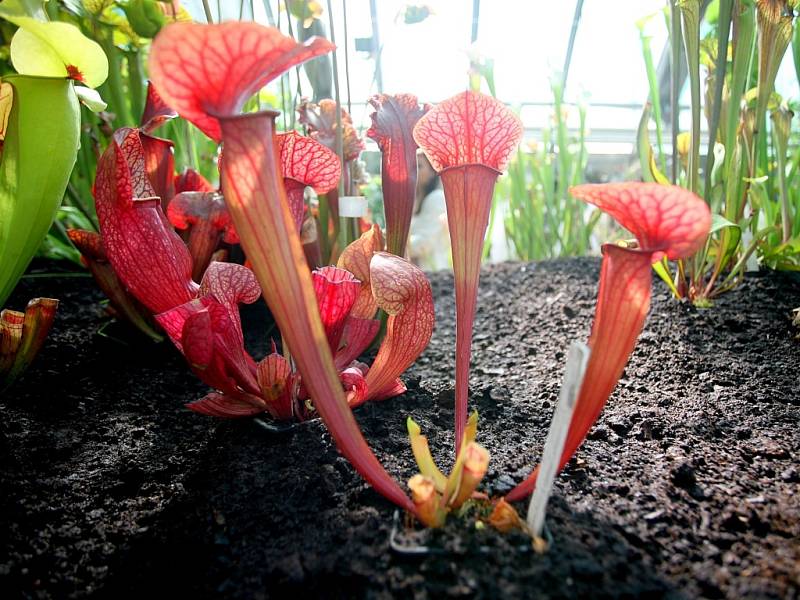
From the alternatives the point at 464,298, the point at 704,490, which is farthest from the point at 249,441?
the point at 704,490

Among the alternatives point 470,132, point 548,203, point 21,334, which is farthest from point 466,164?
point 548,203

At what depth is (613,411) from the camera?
2.94ft

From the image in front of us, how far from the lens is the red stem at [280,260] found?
0.53 metres

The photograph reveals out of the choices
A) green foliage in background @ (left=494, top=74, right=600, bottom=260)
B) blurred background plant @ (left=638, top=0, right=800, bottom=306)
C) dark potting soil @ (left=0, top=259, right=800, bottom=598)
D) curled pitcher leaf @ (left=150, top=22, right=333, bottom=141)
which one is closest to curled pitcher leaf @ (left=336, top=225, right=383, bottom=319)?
dark potting soil @ (left=0, top=259, right=800, bottom=598)

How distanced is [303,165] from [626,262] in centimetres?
53

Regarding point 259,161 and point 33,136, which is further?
point 33,136

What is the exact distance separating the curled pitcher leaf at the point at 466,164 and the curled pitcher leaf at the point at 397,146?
0.21m

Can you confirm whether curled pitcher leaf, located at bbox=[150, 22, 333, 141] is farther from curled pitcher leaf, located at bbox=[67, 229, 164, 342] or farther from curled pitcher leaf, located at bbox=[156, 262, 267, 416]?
curled pitcher leaf, located at bbox=[67, 229, 164, 342]

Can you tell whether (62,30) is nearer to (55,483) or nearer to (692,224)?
(55,483)

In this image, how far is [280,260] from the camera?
1.82 feet

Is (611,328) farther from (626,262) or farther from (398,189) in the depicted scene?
(398,189)

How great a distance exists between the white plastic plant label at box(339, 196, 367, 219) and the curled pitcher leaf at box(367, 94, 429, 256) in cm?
9

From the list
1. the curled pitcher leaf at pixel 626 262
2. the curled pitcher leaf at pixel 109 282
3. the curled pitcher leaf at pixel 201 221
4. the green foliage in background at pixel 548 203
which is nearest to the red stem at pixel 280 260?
the curled pitcher leaf at pixel 626 262

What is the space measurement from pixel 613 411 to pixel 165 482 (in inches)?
29.7
